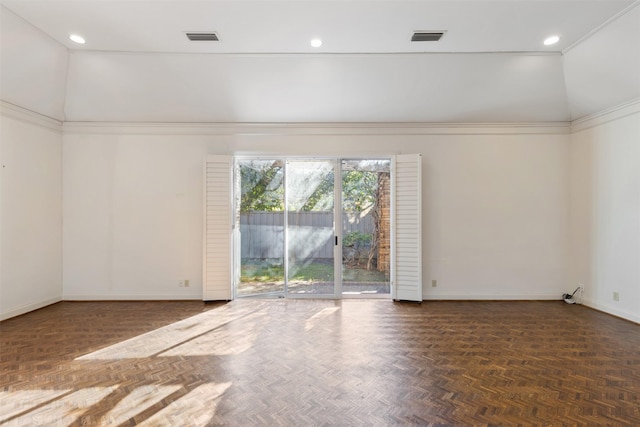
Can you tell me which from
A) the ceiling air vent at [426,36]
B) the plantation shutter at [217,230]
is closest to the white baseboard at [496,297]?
the plantation shutter at [217,230]

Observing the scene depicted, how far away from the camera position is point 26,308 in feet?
14.1

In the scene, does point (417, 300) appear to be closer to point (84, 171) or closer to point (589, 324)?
point (589, 324)

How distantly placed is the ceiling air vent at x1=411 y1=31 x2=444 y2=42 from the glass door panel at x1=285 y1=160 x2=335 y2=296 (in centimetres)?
215

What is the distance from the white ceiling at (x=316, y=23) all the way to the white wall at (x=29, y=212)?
150 centimetres

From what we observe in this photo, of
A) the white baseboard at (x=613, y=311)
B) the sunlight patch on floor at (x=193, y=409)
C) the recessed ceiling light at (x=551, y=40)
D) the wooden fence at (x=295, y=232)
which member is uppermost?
the recessed ceiling light at (x=551, y=40)

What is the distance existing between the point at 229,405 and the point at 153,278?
340 cm

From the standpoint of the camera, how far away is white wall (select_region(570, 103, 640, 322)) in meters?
3.99

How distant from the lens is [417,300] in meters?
4.79

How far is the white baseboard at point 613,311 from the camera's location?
12.8 feet

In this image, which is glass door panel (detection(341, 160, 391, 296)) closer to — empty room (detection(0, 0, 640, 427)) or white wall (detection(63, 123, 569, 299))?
empty room (detection(0, 0, 640, 427))

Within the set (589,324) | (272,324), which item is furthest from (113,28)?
(589,324)

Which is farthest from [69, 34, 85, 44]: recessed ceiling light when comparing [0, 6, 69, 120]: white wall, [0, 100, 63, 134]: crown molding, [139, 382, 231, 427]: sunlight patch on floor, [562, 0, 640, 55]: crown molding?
[562, 0, 640, 55]: crown molding

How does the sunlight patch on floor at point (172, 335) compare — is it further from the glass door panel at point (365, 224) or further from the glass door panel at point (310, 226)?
the glass door panel at point (365, 224)

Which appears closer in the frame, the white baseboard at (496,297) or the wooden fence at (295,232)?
the white baseboard at (496,297)
